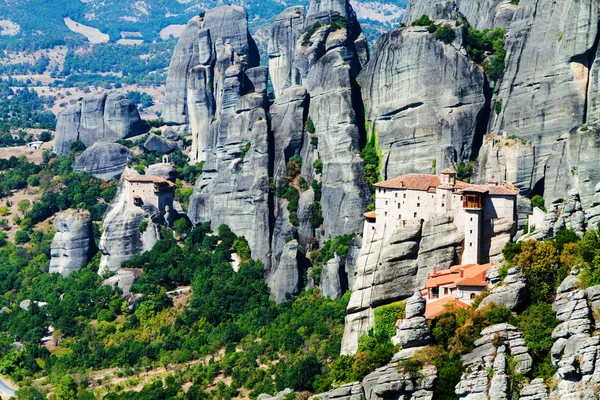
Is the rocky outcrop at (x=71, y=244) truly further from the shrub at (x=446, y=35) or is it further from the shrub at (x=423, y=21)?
the shrub at (x=446, y=35)

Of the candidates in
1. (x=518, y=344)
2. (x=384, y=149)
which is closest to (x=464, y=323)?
(x=518, y=344)

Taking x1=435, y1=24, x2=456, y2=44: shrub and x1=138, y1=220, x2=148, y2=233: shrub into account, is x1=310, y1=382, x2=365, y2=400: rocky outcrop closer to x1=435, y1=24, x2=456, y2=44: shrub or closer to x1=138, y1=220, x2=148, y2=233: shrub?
x1=435, y1=24, x2=456, y2=44: shrub

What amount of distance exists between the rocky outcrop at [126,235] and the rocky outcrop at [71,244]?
2.76 m

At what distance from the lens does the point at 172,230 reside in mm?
105625

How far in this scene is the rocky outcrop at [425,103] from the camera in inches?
3492

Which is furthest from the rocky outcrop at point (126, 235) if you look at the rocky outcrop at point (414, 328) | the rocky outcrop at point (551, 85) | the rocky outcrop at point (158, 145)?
the rocky outcrop at point (414, 328)

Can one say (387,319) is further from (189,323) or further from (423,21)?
(423,21)

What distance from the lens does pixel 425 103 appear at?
90.2 m

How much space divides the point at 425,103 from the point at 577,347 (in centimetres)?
3784

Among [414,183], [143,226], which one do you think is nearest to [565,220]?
[414,183]

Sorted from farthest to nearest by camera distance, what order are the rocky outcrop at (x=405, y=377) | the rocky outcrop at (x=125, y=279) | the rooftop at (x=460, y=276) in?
the rocky outcrop at (x=125, y=279) → the rooftop at (x=460, y=276) → the rocky outcrop at (x=405, y=377)

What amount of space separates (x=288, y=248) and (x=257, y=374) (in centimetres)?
1279

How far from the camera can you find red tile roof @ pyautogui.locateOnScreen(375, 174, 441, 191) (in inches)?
2938

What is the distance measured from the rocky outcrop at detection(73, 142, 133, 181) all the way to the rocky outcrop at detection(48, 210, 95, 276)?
515 inches
